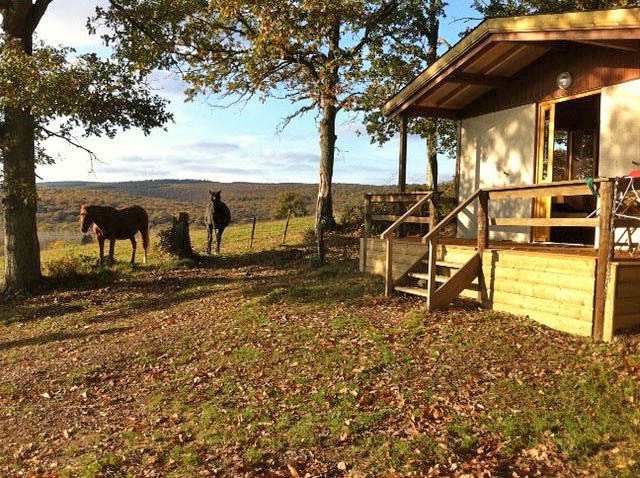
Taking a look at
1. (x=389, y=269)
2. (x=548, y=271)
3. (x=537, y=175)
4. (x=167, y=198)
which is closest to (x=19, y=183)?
(x=389, y=269)

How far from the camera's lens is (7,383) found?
895 centimetres

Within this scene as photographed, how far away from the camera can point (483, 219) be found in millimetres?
9609

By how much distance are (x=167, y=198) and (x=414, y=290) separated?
6494cm

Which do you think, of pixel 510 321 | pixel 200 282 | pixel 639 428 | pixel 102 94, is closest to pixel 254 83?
pixel 102 94

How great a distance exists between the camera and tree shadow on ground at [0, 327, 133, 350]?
37.1ft

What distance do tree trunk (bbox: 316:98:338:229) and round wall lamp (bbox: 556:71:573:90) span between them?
1175 cm

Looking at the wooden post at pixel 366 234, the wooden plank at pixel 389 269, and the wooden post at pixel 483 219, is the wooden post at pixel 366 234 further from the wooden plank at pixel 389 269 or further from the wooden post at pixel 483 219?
the wooden post at pixel 483 219

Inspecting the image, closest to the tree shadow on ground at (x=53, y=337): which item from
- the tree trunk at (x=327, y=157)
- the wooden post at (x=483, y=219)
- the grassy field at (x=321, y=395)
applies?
the grassy field at (x=321, y=395)

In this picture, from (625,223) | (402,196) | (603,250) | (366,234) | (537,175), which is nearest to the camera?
(603,250)

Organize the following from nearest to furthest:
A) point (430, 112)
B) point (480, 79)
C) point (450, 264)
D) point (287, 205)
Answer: point (450, 264)
point (480, 79)
point (430, 112)
point (287, 205)

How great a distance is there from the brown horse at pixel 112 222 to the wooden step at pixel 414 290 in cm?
1042

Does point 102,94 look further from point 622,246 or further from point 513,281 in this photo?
point 622,246

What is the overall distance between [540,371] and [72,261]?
15.1 m

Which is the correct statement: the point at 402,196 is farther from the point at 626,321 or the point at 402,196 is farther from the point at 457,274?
the point at 626,321
